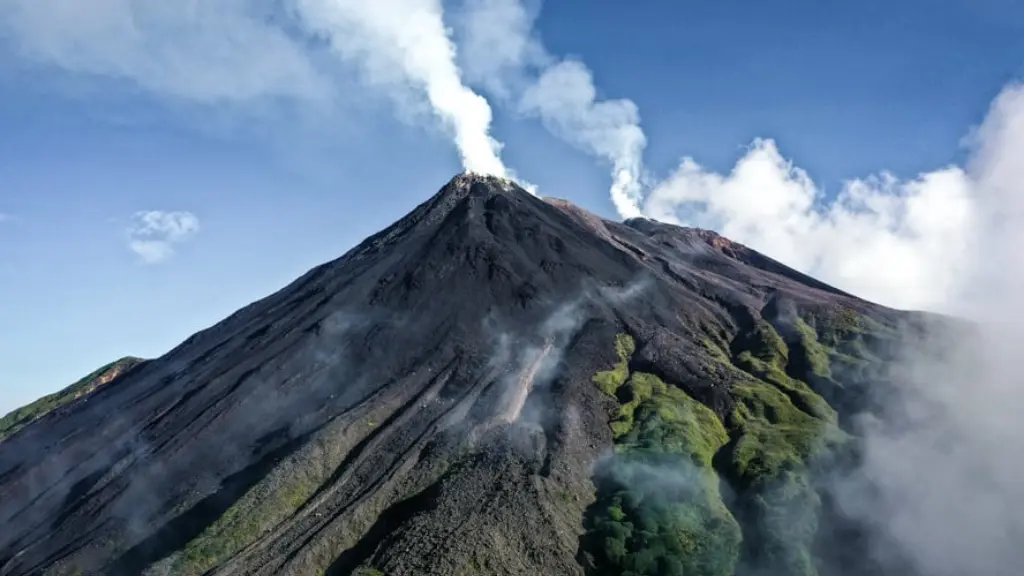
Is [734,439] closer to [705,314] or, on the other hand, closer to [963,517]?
[963,517]


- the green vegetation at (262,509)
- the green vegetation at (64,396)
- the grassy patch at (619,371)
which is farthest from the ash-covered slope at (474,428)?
the green vegetation at (64,396)

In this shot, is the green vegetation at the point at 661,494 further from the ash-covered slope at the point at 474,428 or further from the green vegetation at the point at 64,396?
the green vegetation at the point at 64,396

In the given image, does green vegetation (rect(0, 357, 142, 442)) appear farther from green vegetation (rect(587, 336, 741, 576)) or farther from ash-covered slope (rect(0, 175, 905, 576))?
green vegetation (rect(587, 336, 741, 576))

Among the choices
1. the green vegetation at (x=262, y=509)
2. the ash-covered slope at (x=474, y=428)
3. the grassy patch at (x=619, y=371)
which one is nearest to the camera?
the green vegetation at (x=262, y=509)

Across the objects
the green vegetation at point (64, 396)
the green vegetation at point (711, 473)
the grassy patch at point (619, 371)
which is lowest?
the green vegetation at point (711, 473)

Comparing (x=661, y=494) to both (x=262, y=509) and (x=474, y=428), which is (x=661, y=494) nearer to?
(x=474, y=428)

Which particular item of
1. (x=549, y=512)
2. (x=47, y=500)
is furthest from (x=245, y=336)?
(x=549, y=512)

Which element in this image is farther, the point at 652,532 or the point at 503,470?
the point at 503,470
